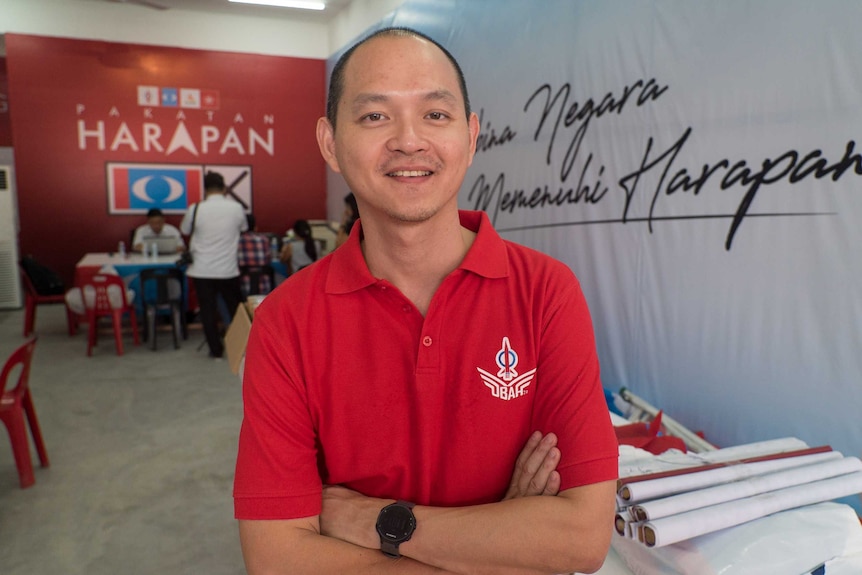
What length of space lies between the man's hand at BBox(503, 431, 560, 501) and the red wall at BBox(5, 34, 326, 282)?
8347 millimetres

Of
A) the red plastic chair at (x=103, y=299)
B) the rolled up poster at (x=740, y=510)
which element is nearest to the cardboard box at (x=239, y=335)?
the rolled up poster at (x=740, y=510)

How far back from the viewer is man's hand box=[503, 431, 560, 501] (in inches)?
45.1

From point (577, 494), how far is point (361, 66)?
2.97 feet

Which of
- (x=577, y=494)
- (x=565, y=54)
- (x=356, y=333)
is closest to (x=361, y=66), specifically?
(x=356, y=333)

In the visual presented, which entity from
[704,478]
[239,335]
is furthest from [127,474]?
[704,478]

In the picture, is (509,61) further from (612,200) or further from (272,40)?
(272,40)

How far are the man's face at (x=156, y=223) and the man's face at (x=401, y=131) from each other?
6769mm

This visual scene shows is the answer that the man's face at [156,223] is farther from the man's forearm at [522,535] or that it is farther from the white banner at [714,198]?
the man's forearm at [522,535]

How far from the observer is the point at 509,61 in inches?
160

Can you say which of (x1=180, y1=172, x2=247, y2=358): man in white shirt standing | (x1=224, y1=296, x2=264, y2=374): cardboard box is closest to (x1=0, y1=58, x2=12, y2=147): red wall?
(x1=180, y1=172, x2=247, y2=358): man in white shirt standing

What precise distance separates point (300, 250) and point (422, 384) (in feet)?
19.3

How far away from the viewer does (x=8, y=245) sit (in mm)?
8078

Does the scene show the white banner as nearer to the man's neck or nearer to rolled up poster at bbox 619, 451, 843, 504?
rolled up poster at bbox 619, 451, 843, 504

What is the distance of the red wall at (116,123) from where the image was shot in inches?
A: 311
